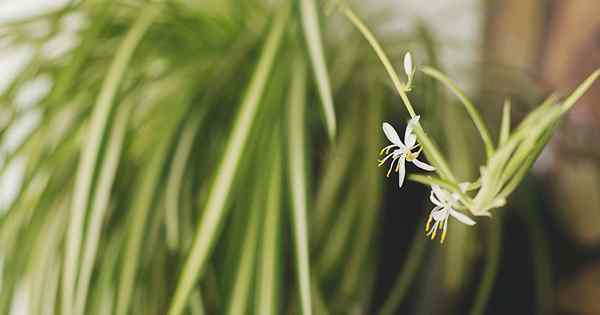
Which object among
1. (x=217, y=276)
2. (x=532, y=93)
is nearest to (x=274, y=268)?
(x=217, y=276)

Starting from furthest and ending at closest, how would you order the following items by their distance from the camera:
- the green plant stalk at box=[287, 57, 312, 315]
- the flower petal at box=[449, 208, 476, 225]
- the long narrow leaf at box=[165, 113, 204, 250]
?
the long narrow leaf at box=[165, 113, 204, 250], the green plant stalk at box=[287, 57, 312, 315], the flower petal at box=[449, 208, 476, 225]

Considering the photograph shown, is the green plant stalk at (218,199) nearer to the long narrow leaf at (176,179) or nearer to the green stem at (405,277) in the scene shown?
the long narrow leaf at (176,179)

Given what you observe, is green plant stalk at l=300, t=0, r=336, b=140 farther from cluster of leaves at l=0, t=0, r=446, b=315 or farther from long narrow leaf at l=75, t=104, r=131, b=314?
long narrow leaf at l=75, t=104, r=131, b=314

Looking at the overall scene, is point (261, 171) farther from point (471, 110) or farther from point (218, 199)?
point (471, 110)

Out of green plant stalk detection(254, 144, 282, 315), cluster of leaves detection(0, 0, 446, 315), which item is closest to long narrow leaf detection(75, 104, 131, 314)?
cluster of leaves detection(0, 0, 446, 315)

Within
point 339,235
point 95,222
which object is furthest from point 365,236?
point 95,222

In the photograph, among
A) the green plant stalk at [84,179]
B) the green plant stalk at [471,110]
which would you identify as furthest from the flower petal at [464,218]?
the green plant stalk at [84,179]

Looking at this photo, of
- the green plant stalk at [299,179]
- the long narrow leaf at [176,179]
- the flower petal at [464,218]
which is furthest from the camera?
the long narrow leaf at [176,179]
